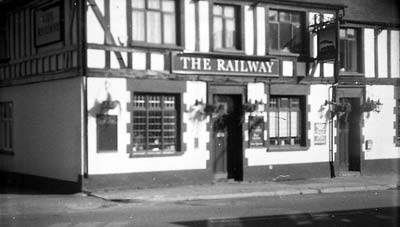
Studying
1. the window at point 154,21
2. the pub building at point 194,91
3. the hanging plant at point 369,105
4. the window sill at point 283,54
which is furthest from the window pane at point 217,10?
the hanging plant at point 369,105

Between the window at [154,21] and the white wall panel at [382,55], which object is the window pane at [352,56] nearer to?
the white wall panel at [382,55]

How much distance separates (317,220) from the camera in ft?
35.6

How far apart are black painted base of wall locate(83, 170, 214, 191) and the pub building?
30 millimetres

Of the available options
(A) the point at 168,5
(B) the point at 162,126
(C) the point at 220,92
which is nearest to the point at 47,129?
(B) the point at 162,126

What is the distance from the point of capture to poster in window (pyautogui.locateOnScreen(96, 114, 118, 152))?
15266 mm

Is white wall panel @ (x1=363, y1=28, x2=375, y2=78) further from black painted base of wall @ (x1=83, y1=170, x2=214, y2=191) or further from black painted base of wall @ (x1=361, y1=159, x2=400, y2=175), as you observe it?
black painted base of wall @ (x1=83, y1=170, x2=214, y2=191)

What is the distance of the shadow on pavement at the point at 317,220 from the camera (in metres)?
10.4

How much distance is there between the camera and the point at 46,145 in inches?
680

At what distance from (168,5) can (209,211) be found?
693 cm

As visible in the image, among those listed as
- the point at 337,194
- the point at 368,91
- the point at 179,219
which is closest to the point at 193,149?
the point at 337,194

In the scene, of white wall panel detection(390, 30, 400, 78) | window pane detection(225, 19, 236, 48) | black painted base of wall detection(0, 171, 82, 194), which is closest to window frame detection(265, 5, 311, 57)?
window pane detection(225, 19, 236, 48)

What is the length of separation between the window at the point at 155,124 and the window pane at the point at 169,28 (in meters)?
1.65

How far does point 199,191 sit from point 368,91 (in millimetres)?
8251

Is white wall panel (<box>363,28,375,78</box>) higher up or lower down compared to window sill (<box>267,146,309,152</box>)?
higher up
